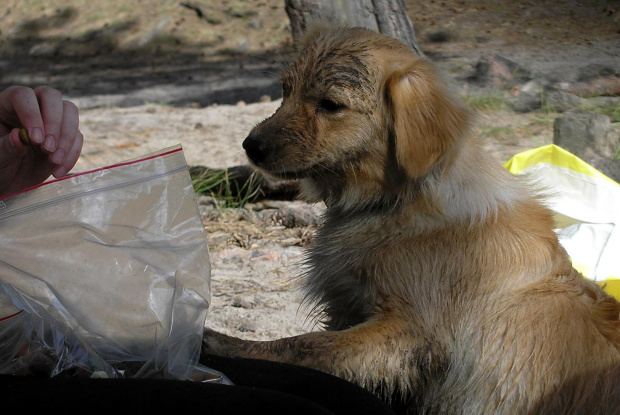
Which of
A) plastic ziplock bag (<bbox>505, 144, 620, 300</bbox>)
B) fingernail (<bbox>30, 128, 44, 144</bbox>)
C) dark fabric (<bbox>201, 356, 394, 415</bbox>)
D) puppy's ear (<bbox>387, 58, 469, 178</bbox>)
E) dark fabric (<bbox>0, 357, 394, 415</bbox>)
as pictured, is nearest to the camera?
dark fabric (<bbox>0, 357, 394, 415</bbox>)

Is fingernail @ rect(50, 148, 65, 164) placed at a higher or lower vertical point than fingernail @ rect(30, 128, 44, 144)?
lower

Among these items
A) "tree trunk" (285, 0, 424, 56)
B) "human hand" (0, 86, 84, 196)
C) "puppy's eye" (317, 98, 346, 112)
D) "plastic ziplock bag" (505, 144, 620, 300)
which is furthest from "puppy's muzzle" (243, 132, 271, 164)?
"tree trunk" (285, 0, 424, 56)

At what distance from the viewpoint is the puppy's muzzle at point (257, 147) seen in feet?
9.62

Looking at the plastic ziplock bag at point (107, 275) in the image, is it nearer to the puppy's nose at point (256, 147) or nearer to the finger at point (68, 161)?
the finger at point (68, 161)

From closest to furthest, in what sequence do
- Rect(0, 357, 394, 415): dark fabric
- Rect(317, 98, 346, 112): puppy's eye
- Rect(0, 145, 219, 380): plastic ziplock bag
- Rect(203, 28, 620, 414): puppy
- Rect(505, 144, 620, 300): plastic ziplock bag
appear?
Rect(0, 357, 394, 415): dark fabric
Rect(0, 145, 219, 380): plastic ziplock bag
Rect(203, 28, 620, 414): puppy
Rect(317, 98, 346, 112): puppy's eye
Rect(505, 144, 620, 300): plastic ziplock bag

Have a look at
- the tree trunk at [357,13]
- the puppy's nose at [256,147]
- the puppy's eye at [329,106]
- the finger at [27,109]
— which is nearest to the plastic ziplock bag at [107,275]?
the finger at [27,109]

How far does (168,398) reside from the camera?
5.54 ft

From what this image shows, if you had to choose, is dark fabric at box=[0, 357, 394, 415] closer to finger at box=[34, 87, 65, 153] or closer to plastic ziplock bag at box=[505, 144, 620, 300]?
finger at box=[34, 87, 65, 153]

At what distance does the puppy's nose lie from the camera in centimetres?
294

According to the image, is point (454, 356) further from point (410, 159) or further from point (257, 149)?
point (257, 149)

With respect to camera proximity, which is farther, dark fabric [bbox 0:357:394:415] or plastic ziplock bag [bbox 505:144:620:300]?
plastic ziplock bag [bbox 505:144:620:300]

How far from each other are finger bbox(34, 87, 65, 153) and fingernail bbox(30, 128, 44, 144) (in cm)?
2

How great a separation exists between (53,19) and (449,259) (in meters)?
14.2

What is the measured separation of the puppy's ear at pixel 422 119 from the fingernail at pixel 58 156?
1303 millimetres
